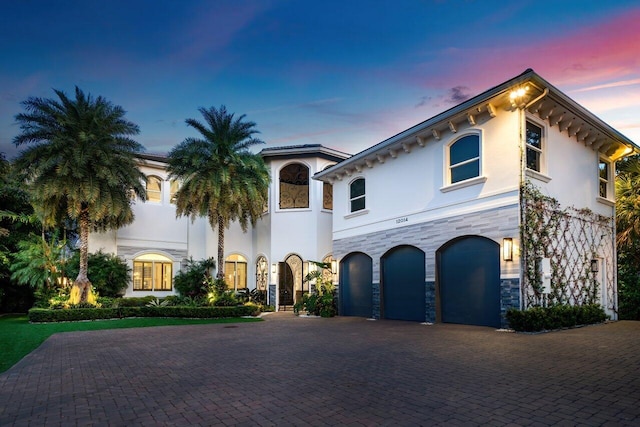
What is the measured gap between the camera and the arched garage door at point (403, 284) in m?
15.0

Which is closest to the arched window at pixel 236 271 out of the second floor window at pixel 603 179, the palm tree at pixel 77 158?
the palm tree at pixel 77 158

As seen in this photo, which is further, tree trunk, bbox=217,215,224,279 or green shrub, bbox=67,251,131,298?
green shrub, bbox=67,251,131,298

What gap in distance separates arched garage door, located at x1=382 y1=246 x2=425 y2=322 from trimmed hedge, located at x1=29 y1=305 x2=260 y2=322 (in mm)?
6486

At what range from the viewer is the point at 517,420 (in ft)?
14.6

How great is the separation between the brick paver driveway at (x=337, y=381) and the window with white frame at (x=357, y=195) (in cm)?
845

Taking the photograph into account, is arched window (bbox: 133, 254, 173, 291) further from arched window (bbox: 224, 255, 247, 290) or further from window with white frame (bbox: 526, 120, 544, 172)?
window with white frame (bbox: 526, 120, 544, 172)

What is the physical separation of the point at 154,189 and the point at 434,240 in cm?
1719

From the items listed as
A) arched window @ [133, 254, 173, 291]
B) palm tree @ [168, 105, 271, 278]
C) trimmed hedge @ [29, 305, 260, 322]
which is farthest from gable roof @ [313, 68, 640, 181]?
arched window @ [133, 254, 173, 291]

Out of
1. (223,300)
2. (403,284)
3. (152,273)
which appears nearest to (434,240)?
(403,284)

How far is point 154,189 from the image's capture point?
24.1 meters

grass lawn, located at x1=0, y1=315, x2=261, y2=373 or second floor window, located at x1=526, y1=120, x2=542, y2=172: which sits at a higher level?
second floor window, located at x1=526, y1=120, x2=542, y2=172

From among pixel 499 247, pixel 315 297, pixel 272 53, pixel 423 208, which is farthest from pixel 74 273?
pixel 499 247

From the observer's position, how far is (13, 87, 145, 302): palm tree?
56.9 ft

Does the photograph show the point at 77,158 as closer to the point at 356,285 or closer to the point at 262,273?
the point at 262,273
